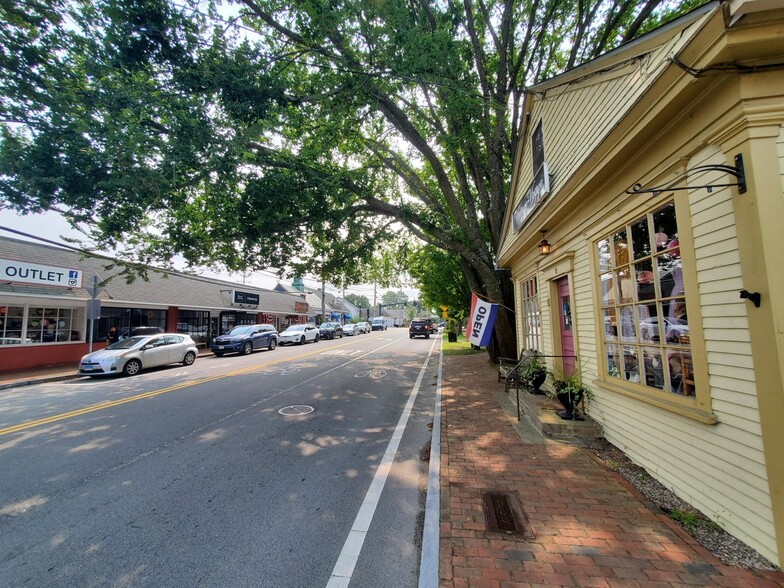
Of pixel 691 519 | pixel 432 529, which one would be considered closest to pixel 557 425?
pixel 691 519

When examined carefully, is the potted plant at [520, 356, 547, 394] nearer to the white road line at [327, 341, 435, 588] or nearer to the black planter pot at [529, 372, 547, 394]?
the black planter pot at [529, 372, 547, 394]

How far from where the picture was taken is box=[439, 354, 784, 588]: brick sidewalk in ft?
8.18

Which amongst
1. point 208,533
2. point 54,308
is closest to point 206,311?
point 54,308

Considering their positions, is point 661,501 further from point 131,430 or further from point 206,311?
point 206,311

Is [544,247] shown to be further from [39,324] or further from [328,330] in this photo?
[328,330]

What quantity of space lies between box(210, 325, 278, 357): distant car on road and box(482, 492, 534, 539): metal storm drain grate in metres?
18.9

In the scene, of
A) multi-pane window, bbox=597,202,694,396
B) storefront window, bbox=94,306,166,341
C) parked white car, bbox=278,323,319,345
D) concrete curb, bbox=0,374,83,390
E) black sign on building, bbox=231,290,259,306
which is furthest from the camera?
parked white car, bbox=278,323,319,345

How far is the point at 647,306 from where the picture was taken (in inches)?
164

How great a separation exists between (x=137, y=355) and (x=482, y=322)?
1244 cm

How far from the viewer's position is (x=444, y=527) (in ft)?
10.3

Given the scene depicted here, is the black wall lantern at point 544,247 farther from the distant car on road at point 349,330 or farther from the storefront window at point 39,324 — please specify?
the distant car on road at point 349,330

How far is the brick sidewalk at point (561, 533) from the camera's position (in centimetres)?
249

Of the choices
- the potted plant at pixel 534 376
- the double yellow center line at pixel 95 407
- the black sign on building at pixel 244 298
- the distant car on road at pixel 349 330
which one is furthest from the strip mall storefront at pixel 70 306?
the distant car on road at pixel 349 330

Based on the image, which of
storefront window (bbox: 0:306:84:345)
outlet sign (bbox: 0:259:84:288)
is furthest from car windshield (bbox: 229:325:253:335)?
outlet sign (bbox: 0:259:84:288)
